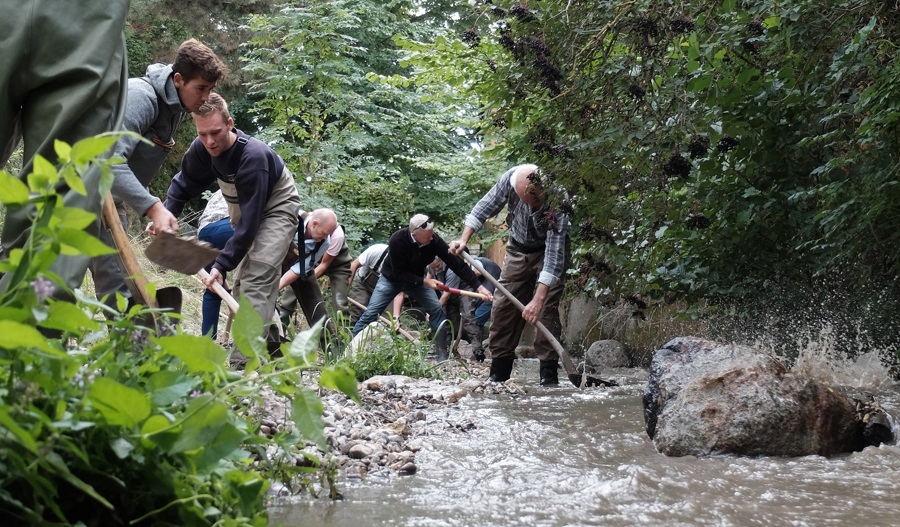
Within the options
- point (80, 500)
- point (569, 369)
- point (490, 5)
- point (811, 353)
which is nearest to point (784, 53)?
point (490, 5)

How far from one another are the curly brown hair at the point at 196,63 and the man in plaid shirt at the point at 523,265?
335cm

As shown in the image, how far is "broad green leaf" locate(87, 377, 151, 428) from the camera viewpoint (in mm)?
1403

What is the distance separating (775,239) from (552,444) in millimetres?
2989

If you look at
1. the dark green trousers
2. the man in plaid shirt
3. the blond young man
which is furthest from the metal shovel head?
the man in plaid shirt

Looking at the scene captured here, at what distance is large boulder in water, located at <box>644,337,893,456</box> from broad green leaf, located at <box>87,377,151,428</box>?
3.18 m

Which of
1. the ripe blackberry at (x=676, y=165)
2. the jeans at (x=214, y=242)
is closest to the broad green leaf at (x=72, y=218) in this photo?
the ripe blackberry at (x=676, y=165)

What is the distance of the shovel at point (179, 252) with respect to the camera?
3865 millimetres

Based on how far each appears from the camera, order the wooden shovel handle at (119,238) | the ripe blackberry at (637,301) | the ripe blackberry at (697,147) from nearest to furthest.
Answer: the wooden shovel handle at (119,238)
the ripe blackberry at (697,147)
the ripe blackberry at (637,301)

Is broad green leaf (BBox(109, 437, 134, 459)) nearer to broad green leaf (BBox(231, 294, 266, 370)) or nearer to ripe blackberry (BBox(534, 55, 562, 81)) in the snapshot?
broad green leaf (BBox(231, 294, 266, 370))

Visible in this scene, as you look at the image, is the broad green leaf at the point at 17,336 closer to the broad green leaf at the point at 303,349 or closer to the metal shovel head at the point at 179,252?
the broad green leaf at the point at 303,349

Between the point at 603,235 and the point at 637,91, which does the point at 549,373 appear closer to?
the point at 603,235

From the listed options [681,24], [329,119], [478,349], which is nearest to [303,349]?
[681,24]

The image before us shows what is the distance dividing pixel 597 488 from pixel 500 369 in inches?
191

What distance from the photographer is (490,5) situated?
16.7ft
